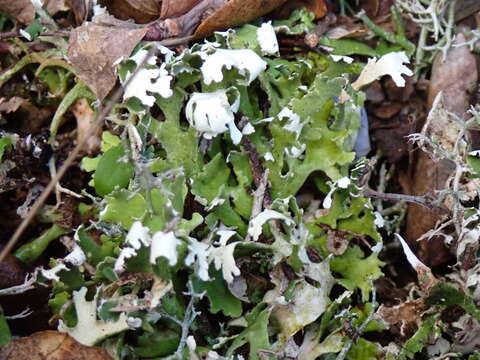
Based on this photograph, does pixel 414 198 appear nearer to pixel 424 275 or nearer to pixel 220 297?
pixel 424 275

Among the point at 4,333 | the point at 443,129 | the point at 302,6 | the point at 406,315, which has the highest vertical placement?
the point at 302,6

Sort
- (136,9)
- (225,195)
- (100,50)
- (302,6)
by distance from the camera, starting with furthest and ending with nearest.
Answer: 1. (302,6)
2. (136,9)
3. (100,50)
4. (225,195)

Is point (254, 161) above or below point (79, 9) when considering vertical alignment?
below

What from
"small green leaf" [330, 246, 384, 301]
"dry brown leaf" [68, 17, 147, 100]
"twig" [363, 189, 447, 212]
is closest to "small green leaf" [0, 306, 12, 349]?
"dry brown leaf" [68, 17, 147, 100]

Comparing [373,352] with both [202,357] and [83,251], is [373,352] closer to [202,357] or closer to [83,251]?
[202,357]

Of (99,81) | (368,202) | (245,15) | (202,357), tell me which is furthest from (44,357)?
(245,15)

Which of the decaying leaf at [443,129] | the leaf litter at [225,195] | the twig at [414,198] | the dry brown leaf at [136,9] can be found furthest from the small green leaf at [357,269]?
the dry brown leaf at [136,9]

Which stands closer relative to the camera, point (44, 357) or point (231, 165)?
point (44, 357)

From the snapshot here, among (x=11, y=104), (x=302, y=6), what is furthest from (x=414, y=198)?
(x=11, y=104)
